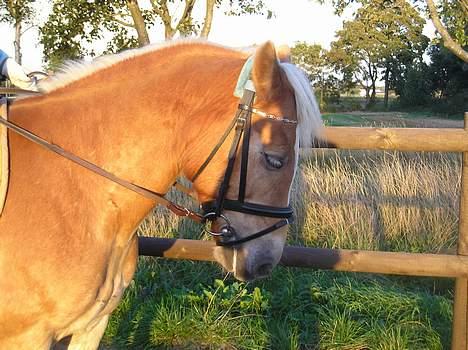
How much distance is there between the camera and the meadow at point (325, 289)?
Answer: 12.9 ft

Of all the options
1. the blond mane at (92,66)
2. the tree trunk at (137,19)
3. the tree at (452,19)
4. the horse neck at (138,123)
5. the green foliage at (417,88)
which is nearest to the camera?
the horse neck at (138,123)

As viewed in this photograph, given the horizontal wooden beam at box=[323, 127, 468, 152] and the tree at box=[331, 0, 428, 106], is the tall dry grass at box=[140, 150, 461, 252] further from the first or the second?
the tree at box=[331, 0, 428, 106]

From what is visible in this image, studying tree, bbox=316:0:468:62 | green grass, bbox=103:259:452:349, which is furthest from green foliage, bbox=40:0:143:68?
green grass, bbox=103:259:452:349

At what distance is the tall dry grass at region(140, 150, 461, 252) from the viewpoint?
5477mm

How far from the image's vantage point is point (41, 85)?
2428 millimetres

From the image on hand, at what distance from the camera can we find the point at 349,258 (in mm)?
3584

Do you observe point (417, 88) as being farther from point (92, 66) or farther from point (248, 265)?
point (248, 265)

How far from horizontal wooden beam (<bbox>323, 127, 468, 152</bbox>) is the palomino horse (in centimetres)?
136

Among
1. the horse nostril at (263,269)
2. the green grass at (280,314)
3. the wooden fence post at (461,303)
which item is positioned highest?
the horse nostril at (263,269)

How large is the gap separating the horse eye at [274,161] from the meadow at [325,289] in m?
2.16

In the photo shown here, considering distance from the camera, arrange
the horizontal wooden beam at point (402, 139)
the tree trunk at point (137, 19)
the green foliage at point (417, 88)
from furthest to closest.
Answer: the green foliage at point (417, 88), the tree trunk at point (137, 19), the horizontal wooden beam at point (402, 139)

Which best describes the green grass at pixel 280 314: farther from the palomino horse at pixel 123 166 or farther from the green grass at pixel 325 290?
the palomino horse at pixel 123 166

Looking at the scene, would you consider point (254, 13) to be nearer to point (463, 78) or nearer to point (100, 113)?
point (100, 113)

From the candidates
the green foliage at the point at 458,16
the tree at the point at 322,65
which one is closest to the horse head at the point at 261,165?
the green foliage at the point at 458,16
